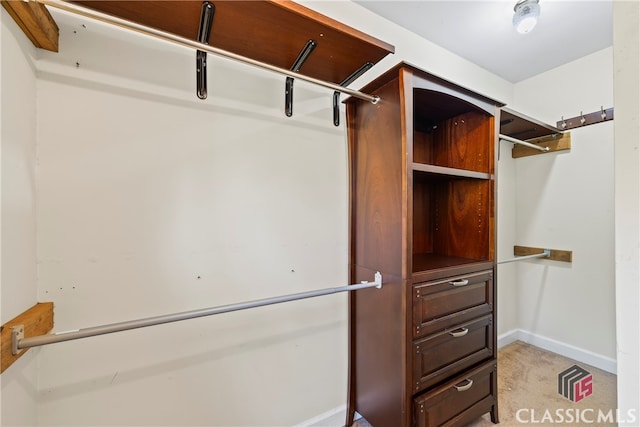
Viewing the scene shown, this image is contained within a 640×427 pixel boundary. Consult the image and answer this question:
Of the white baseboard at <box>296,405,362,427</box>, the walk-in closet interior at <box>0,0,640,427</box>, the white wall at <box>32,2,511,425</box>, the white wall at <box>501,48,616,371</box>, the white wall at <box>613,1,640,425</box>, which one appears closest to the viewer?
the white wall at <box>613,1,640,425</box>

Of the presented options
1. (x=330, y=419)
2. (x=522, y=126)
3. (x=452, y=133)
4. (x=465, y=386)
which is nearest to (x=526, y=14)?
(x=452, y=133)

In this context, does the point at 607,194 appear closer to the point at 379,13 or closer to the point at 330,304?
the point at 379,13

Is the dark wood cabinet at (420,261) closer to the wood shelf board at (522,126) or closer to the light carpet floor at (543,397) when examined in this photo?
the light carpet floor at (543,397)

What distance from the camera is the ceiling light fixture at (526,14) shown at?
1.54 m

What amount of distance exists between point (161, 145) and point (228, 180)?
308 millimetres

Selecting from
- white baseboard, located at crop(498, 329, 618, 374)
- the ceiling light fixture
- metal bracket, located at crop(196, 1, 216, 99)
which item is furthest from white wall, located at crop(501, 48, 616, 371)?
metal bracket, located at crop(196, 1, 216, 99)

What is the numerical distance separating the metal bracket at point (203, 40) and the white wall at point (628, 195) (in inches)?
48.5

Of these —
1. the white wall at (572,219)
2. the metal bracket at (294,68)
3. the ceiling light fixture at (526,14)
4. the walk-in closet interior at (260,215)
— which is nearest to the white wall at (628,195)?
the walk-in closet interior at (260,215)

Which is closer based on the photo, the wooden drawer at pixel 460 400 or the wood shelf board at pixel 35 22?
the wood shelf board at pixel 35 22

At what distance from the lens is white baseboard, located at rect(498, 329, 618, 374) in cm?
214

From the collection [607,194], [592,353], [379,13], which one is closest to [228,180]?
[379,13]

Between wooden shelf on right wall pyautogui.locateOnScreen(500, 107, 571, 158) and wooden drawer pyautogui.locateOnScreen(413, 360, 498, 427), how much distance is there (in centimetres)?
171

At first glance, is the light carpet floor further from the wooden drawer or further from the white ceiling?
the white ceiling

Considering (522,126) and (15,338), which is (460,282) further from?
(15,338)
